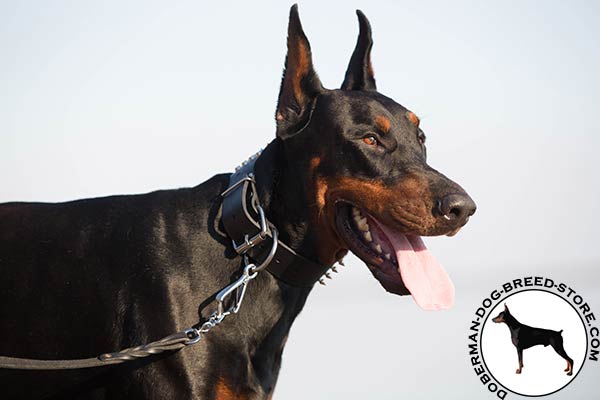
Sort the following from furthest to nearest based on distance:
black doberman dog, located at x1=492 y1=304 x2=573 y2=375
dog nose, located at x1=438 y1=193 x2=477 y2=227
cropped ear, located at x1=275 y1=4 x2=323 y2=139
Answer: black doberman dog, located at x1=492 y1=304 x2=573 y2=375 → cropped ear, located at x1=275 y1=4 x2=323 y2=139 → dog nose, located at x1=438 y1=193 x2=477 y2=227

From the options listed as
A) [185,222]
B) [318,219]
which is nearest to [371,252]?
[318,219]

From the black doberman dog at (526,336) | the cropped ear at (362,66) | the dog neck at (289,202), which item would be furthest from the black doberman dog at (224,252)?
the black doberman dog at (526,336)

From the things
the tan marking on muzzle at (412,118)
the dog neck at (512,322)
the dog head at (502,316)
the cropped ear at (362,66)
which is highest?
the cropped ear at (362,66)

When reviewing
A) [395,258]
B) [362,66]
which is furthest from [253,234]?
[362,66]

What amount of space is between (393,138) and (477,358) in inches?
123

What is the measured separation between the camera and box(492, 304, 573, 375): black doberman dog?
5.23 meters

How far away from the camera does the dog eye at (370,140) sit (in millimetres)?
3402

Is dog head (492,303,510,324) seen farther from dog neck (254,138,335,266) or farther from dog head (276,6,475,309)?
dog neck (254,138,335,266)

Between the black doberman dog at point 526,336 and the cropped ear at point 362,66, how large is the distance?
2.31m

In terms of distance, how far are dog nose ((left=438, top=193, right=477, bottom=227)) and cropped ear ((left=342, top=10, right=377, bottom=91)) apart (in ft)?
3.43

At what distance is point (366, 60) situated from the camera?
398 cm

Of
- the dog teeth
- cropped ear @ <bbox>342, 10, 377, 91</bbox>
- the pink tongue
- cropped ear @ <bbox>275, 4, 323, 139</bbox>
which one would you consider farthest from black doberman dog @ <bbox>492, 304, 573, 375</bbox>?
cropped ear @ <bbox>275, 4, 323, 139</bbox>

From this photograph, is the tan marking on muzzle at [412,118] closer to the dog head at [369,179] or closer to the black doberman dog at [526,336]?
the dog head at [369,179]

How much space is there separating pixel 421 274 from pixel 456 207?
367mm
